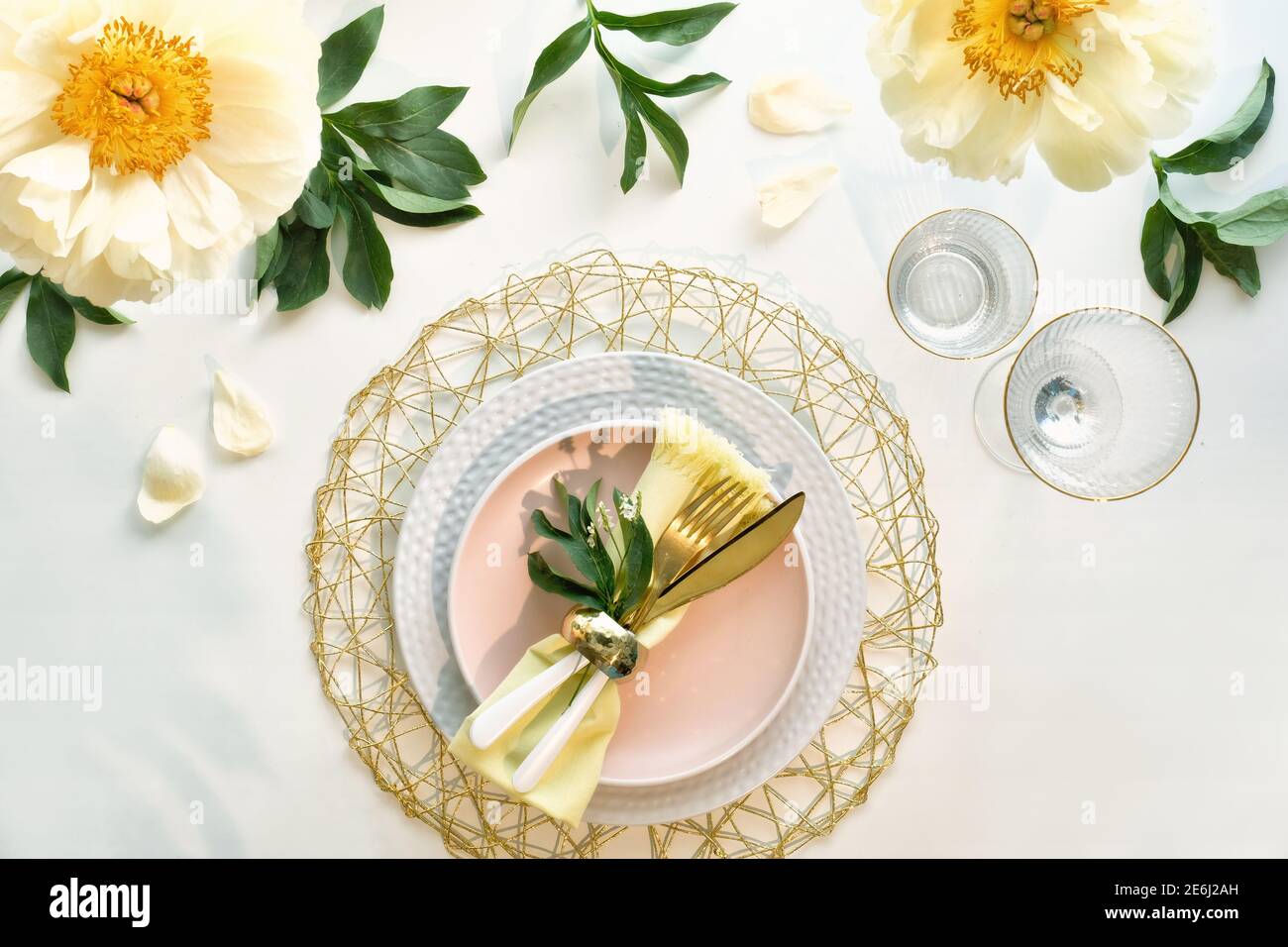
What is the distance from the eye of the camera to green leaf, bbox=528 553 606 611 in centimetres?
75

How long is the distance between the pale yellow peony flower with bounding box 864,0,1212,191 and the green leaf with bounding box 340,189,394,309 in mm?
467

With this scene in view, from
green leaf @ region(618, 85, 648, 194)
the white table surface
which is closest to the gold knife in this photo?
the white table surface

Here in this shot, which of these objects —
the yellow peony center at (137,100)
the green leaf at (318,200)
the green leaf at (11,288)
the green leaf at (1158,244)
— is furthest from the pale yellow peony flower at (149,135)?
the green leaf at (1158,244)

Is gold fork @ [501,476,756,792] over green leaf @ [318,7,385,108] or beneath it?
beneath

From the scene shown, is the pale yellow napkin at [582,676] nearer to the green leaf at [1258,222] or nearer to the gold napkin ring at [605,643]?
the gold napkin ring at [605,643]

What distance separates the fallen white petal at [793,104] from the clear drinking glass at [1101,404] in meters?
0.29

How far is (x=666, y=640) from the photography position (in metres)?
0.80

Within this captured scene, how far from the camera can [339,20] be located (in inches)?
33.9

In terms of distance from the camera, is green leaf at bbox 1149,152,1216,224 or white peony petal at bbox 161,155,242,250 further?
green leaf at bbox 1149,152,1216,224

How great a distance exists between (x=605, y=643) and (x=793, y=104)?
0.53 meters

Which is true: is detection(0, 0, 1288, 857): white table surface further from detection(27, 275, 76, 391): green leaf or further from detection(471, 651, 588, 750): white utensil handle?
detection(471, 651, 588, 750): white utensil handle

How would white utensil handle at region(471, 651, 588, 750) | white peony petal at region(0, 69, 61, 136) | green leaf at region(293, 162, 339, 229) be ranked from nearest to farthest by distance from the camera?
white peony petal at region(0, 69, 61, 136), white utensil handle at region(471, 651, 588, 750), green leaf at region(293, 162, 339, 229)

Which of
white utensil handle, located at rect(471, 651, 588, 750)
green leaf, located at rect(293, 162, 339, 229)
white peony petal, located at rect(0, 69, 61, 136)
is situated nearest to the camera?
white peony petal, located at rect(0, 69, 61, 136)
